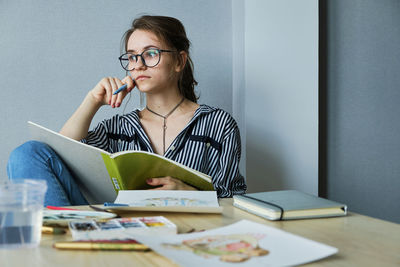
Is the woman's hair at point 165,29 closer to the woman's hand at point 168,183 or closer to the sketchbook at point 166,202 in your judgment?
the woman's hand at point 168,183

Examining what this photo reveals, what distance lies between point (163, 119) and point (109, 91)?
0.26 metres

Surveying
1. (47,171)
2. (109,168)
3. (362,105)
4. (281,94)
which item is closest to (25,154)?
(47,171)

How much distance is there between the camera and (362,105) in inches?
82.5

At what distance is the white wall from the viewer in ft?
6.53

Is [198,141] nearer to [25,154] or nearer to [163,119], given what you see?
[163,119]

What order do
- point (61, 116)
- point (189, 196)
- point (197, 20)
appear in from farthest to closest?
1. point (197, 20)
2. point (61, 116)
3. point (189, 196)

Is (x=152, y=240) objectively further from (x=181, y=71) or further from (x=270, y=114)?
(x=270, y=114)

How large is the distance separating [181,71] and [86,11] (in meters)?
0.56

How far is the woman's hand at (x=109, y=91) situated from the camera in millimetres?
1486

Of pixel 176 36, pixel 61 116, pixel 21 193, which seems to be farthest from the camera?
pixel 61 116

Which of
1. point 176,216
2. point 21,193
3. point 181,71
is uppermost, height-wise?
point 181,71

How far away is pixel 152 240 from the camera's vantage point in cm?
61

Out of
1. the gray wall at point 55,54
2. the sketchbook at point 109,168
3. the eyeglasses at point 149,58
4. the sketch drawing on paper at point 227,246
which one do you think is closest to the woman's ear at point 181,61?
the eyeglasses at point 149,58

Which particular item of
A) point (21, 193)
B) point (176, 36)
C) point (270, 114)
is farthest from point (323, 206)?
point (270, 114)
